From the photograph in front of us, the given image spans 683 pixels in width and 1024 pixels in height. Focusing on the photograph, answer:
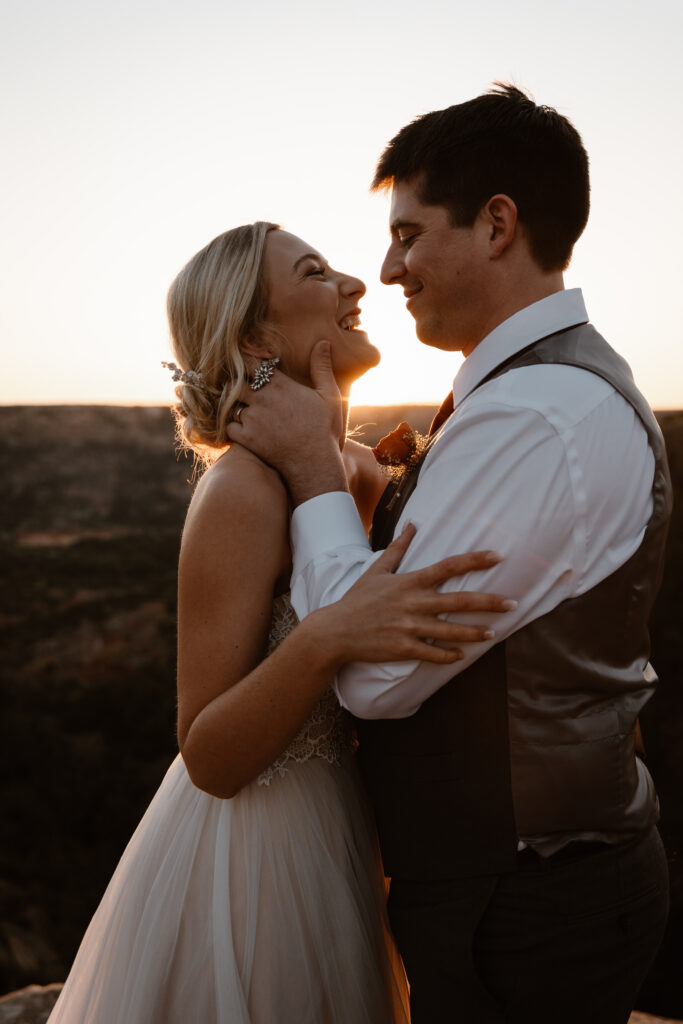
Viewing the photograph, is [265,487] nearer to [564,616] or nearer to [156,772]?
[564,616]

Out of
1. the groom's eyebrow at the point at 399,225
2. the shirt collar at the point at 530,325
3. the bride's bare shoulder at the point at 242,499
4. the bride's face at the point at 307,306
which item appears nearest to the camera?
the shirt collar at the point at 530,325

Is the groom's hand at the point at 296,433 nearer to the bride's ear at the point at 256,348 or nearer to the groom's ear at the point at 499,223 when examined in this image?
the bride's ear at the point at 256,348

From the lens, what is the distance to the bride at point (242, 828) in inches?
60.4

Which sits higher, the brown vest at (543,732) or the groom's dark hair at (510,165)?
the groom's dark hair at (510,165)

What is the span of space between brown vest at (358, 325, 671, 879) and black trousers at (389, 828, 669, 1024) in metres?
0.05

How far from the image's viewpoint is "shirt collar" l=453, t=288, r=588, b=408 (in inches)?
59.8

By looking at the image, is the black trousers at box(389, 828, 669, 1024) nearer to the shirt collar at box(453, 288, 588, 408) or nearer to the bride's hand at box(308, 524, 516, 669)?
the bride's hand at box(308, 524, 516, 669)

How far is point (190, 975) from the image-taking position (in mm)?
1622

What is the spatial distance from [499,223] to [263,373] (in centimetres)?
63

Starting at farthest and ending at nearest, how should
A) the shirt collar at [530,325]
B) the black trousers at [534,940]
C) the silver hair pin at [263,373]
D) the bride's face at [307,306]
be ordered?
the bride's face at [307,306] < the silver hair pin at [263,373] < the shirt collar at [530,325] < the black trousers at [534,940]

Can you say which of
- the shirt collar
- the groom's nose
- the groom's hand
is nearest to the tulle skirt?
the groom's hand

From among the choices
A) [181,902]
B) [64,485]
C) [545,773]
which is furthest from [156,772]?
[545,773]

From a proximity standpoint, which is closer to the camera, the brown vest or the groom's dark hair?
the brown vest

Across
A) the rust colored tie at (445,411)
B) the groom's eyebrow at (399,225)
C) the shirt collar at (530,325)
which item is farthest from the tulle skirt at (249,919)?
the groom's eyebrow at (399,225)
